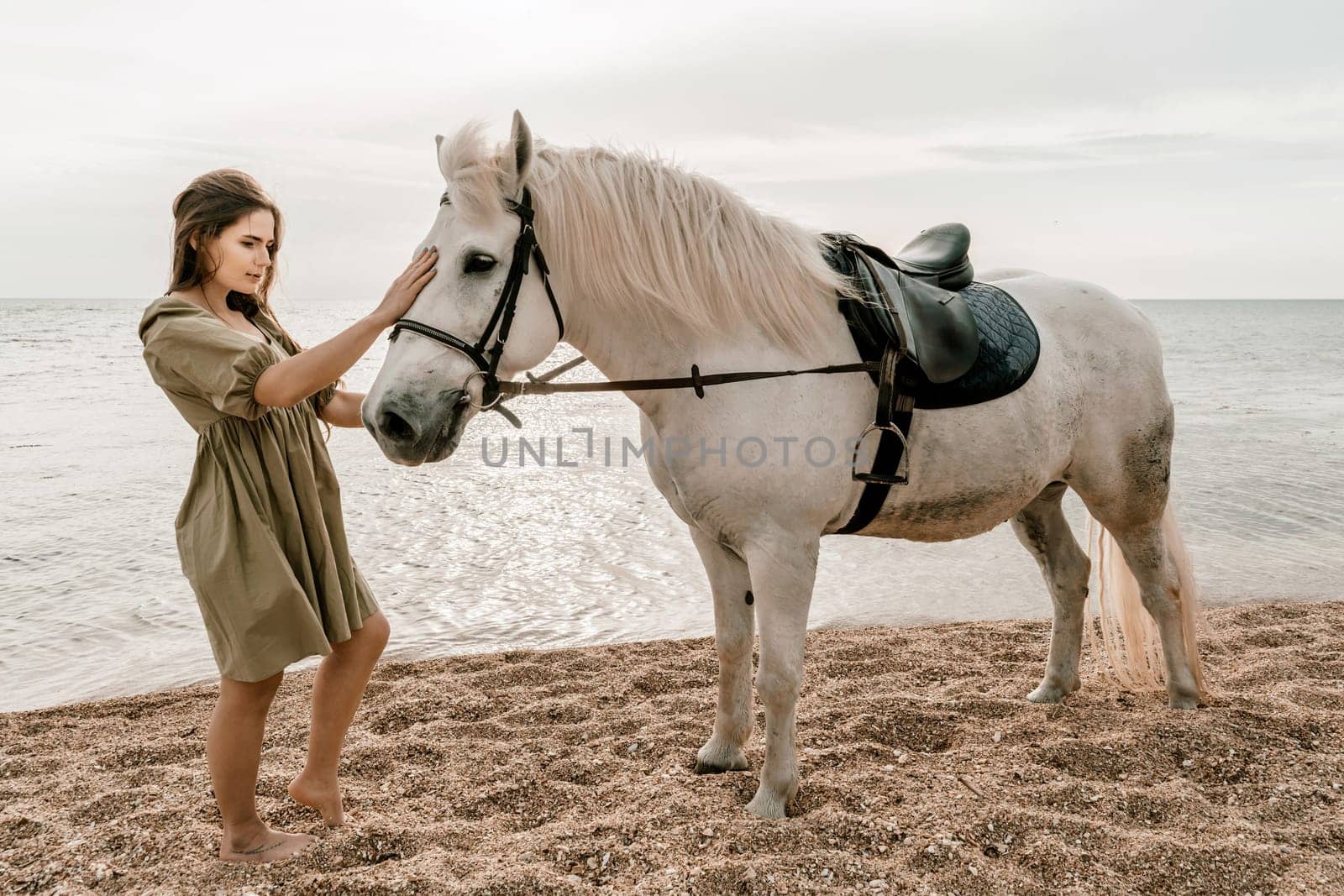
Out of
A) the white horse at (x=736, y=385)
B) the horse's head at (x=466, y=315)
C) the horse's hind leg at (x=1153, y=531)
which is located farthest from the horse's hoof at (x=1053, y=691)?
the horse's head at (x=466, y=315)

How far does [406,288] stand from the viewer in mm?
2008

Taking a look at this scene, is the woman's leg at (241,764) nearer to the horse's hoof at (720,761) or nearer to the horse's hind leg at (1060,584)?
the horse's hoof at (720,761)

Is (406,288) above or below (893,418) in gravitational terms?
above

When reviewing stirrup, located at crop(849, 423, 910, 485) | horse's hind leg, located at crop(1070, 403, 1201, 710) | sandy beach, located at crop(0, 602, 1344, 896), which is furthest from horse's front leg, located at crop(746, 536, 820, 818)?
horse's hind leg, located at crop(1070, 403, 1201, 710)

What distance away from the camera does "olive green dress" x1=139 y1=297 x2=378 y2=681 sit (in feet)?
6.45

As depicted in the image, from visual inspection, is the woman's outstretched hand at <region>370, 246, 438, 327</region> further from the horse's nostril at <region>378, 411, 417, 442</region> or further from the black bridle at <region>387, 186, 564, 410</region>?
the horse's nostril at <region>378, 411, 417, 442</region>

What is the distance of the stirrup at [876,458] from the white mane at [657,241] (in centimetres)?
33

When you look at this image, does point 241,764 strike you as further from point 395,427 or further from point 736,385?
point 736,385

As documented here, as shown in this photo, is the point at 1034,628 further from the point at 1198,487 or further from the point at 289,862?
the point at 1198,487

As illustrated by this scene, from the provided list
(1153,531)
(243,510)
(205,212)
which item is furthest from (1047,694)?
(205,212)

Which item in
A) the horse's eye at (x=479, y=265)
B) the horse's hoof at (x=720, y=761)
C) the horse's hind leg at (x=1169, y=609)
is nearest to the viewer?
the horse's eye at (x=479, y=265)

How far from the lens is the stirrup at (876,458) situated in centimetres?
235

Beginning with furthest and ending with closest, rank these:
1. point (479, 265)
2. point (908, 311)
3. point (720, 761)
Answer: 1. point (720, 761)
2. point (908, 311)
3. point (479, 265)

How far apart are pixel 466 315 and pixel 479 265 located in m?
0.13
